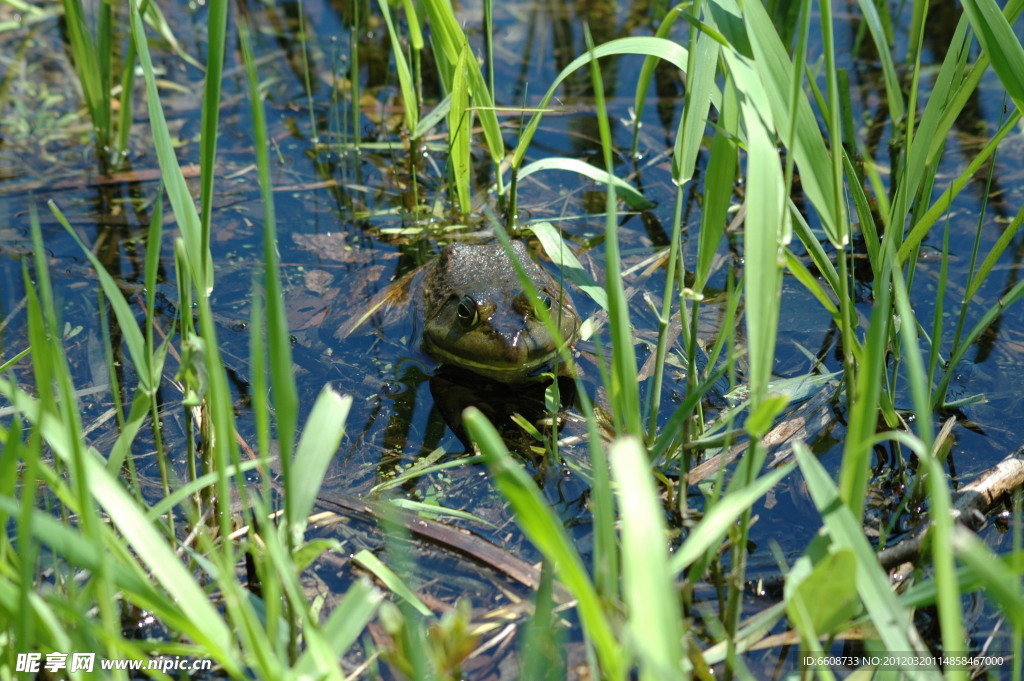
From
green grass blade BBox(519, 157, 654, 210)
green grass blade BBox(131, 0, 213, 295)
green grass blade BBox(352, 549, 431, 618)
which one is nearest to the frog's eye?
green grass blade BBox(519, 157, 654, 210)

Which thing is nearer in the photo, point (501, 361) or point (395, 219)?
point (501, 361)

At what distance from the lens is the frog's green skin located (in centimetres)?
346

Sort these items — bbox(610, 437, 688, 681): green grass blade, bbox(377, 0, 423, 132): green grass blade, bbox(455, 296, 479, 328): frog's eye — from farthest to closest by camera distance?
1. bbox(377, 0, 423, 132): green grass blade
2. bbox(455, 296, 479, 328): frog's eye
3. bbox(610, 437, 688, 681): green grass blade

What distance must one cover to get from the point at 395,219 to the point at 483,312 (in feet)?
4.54

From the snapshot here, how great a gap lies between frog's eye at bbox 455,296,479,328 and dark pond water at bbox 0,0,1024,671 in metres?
0.34

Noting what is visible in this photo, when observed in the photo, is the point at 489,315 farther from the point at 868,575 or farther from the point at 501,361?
the point at 868,575

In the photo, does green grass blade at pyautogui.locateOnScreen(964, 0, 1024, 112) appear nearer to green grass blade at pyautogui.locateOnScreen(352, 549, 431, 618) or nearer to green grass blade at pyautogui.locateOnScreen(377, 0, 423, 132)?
green grass blade at pyautogui.locateOnScreen(352, 549, 431, 618)

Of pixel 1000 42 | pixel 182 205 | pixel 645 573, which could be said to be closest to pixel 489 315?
pixel 182 205

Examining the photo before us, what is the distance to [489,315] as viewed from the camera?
3.51 metres

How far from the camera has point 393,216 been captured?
4.69 metres

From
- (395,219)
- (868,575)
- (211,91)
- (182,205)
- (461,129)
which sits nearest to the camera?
(868,575)

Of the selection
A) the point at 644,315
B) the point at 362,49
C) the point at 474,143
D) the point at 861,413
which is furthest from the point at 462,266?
the point at 362,49

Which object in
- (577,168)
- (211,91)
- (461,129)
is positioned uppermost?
(211,91)

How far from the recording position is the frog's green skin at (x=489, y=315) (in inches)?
136
